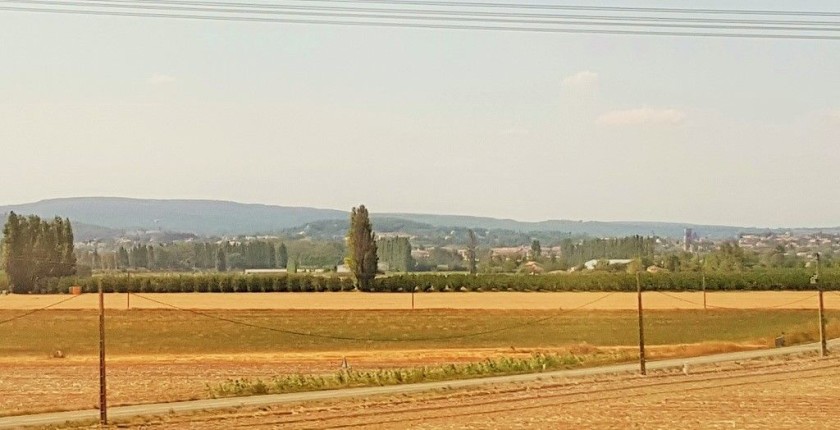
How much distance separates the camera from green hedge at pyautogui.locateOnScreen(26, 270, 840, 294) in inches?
4417

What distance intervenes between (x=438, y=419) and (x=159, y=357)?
97.4ft

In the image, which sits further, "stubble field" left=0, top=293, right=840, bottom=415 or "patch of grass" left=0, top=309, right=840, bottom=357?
"patch of grass" left=0, top=309, right=840, bottom=357

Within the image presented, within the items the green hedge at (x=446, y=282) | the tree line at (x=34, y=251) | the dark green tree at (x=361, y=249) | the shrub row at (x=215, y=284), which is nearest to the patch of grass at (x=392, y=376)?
the green hedge at (x=446, y=282)

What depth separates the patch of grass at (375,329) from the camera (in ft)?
220

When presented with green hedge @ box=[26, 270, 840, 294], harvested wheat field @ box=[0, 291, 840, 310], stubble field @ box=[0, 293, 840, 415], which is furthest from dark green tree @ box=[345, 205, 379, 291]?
stubble field @ box=[0, 293, 840, 415]

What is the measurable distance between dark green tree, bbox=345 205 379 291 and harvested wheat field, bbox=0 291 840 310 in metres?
8.99

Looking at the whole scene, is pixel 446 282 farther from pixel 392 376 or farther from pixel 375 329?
pixel 392 376

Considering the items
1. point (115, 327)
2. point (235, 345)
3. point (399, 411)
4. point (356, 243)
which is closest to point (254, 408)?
point (399, 411)

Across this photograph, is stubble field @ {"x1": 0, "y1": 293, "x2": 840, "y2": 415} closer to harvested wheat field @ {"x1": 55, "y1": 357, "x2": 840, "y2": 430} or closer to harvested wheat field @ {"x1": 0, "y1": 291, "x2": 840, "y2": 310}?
harvested wheat field @ {"x1": 0, "y1": 291, "x2": 840, "y2": 310}

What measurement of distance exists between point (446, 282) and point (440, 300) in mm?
14188

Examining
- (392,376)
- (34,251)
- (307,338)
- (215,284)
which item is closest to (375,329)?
(307,338)

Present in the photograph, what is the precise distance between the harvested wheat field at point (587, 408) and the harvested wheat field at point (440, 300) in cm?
5031

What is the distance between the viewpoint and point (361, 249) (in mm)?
131000

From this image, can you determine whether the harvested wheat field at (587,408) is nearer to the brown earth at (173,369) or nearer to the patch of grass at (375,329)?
the brown earth at (173,369)
